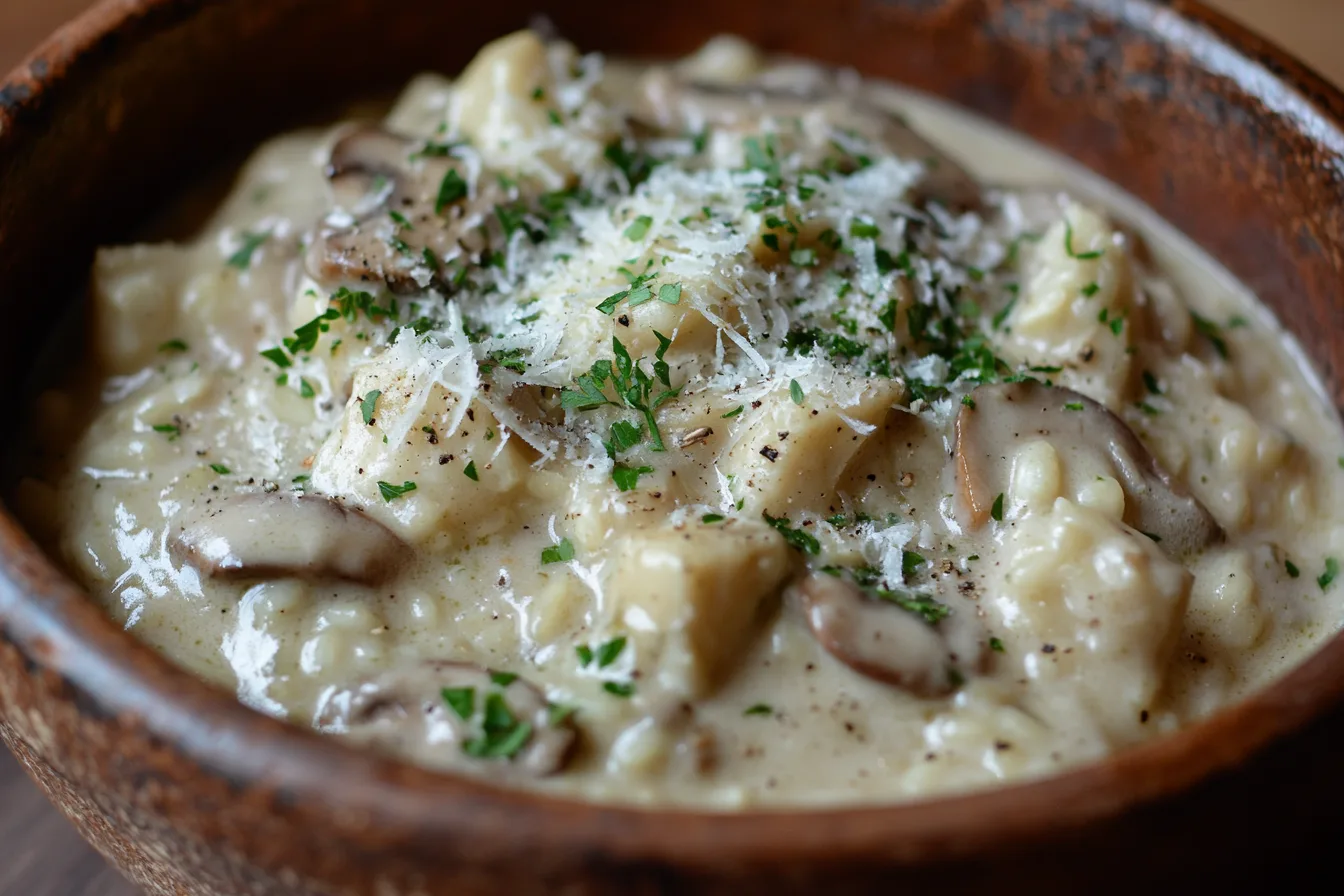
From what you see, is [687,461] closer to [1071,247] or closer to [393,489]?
[393,489]

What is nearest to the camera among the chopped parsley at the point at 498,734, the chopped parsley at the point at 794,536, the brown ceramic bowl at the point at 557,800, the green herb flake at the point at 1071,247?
the brown ceramic bowl at the point at 557,800

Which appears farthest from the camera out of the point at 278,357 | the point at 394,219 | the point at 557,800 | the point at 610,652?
the point at 394,219

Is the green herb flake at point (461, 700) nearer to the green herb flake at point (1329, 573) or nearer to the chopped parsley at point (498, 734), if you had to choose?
the chopped parsley at point (498, 734)

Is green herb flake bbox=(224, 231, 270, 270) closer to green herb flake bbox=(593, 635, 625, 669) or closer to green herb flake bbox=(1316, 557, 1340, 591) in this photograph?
green herb flake bbox=(593, 635, 625, 669)

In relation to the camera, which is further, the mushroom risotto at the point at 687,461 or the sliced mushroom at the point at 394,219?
the sliced mushroom at the point at 394,219

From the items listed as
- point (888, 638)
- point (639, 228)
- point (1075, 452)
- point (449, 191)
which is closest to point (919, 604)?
point (888, 638)

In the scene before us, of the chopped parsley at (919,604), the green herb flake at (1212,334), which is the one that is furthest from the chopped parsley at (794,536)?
the green herb flake at (1212,334)
